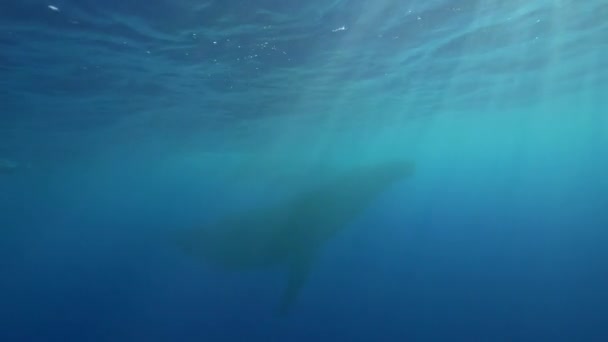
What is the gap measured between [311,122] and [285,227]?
977 cm

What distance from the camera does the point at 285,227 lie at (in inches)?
818

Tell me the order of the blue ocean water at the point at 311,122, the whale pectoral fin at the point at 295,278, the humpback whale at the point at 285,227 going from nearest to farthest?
the blue ocean water at the point at 311,122 < the whale pectoral fin at the point at 295,278 < the humpback whale at the point at 285,227

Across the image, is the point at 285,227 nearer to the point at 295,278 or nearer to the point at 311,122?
the point at 295,278

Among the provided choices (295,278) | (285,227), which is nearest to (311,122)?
(285,227)

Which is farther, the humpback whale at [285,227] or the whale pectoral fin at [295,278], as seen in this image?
the humpback whale at [285,227]

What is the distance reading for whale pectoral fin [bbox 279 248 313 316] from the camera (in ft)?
56.4

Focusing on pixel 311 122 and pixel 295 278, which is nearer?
pixel 295 278

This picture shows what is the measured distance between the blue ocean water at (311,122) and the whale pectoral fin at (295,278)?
124 cm

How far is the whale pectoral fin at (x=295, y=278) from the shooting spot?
1720 cm

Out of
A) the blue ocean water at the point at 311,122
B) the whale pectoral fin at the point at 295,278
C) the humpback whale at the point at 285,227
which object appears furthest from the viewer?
the humpback whale at the point at 285,227

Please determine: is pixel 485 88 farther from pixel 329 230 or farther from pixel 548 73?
pixel 329 230

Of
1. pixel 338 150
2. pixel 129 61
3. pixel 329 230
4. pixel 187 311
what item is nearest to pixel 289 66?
pixel 129 61

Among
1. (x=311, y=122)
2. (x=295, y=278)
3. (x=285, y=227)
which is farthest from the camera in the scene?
(x=311, y=122)

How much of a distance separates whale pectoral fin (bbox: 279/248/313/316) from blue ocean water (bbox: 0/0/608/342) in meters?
1.24
